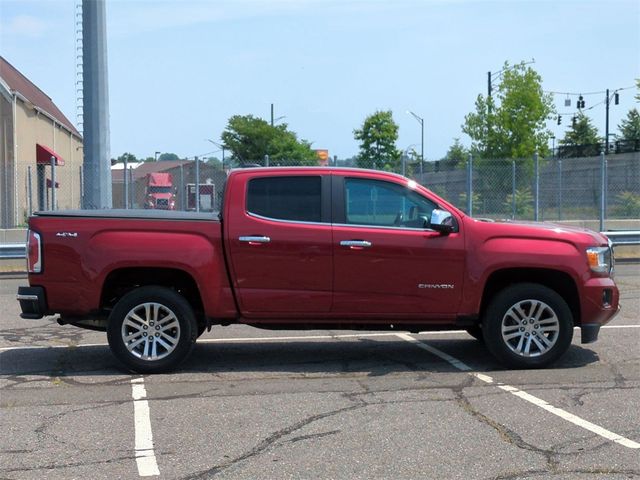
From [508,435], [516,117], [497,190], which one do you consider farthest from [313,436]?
[516,117]

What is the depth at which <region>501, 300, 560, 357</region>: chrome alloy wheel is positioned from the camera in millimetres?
7879

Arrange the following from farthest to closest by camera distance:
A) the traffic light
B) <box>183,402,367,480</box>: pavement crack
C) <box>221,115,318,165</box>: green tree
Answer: <box>221,115,318,165</box>: green tree → the traffic light → <box>183,402,367,480</box>: pavement crack

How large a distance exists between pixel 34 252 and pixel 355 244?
287 centimetres

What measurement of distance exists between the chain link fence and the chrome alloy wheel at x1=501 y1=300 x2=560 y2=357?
12.9 meters

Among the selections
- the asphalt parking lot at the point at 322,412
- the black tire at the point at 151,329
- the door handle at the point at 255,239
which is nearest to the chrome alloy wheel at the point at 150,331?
the black tire at the point at 151,329

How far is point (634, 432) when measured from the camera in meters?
5.93

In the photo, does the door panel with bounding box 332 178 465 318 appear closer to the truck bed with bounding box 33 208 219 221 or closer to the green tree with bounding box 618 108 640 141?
the truck bed with bounding box 33 208 219 221

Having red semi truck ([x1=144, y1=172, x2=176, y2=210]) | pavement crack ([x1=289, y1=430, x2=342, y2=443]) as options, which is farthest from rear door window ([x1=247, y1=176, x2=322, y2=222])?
red semi truck ([x1=144, y1=172, x2=176, y2=210])

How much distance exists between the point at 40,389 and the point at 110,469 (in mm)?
2337

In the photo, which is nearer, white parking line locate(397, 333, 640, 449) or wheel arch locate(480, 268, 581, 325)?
white parking line locate(397, 333, 640, 449)

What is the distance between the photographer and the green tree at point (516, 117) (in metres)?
38.2

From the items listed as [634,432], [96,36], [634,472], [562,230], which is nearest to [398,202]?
[562,230]

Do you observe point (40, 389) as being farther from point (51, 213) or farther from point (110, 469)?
point (110, 469)

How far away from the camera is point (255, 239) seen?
775 centimetres
